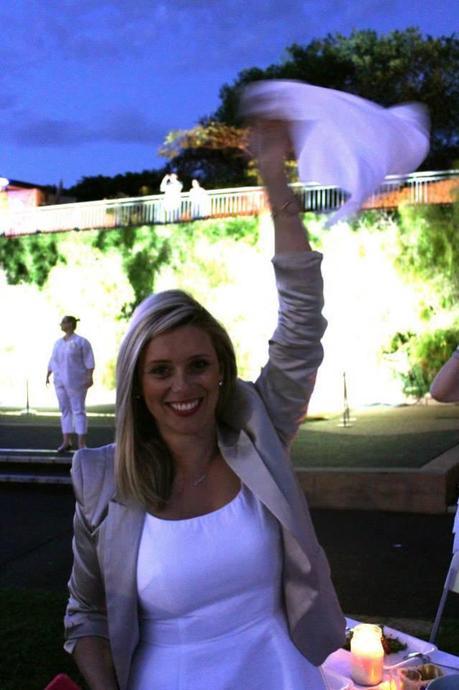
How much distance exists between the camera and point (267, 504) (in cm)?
160

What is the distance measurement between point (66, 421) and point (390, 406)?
7.85m

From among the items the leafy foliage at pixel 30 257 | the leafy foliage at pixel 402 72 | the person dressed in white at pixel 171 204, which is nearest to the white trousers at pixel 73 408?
the person dressed in white at pixel 171 204

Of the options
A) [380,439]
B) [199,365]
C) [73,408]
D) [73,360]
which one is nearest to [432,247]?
[380,439]

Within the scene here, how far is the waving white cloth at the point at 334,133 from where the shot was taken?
5.28 ft

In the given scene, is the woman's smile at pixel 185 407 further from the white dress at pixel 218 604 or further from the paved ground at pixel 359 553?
the paved ground at pixel 359 553

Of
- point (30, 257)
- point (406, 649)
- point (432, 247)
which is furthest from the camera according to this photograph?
point (30, 257)

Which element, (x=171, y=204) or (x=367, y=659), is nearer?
(x=367, y=659)

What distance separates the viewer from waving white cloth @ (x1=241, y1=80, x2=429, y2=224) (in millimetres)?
1609

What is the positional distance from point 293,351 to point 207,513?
0.40 metres

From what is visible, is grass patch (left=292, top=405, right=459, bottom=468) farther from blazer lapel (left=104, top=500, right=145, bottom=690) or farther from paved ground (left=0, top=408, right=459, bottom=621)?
blazer lapel (left=104, top=500, right=145, bottom=690)

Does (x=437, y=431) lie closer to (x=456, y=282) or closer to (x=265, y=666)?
(x=456, y=282)

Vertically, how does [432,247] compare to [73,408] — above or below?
above

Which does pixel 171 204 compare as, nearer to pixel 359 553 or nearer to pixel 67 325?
pixel 67 325

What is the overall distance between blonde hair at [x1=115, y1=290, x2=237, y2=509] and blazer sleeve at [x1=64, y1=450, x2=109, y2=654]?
0.08 metres
